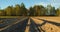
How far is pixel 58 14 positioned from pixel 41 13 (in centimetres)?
1456

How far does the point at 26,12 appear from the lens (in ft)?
458

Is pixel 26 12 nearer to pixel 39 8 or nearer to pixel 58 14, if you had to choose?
pixel 39 8

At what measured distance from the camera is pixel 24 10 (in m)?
141

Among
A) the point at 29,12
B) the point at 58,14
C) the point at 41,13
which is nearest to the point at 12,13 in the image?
the point at 29,12

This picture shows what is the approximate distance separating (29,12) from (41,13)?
1079 cm

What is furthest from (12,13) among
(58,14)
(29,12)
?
(58,14)

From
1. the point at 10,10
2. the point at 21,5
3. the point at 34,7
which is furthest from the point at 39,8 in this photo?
the point at 10,10

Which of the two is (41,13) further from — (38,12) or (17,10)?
(17,10)

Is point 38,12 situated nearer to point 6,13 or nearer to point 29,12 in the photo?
point 29,12

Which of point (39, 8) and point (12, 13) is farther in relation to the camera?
point (39, 8)

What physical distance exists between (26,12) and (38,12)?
34.8ft

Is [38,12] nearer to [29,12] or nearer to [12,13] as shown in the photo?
[29,12]

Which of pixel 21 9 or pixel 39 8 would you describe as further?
pixel 39 8

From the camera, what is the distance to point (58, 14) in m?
143
